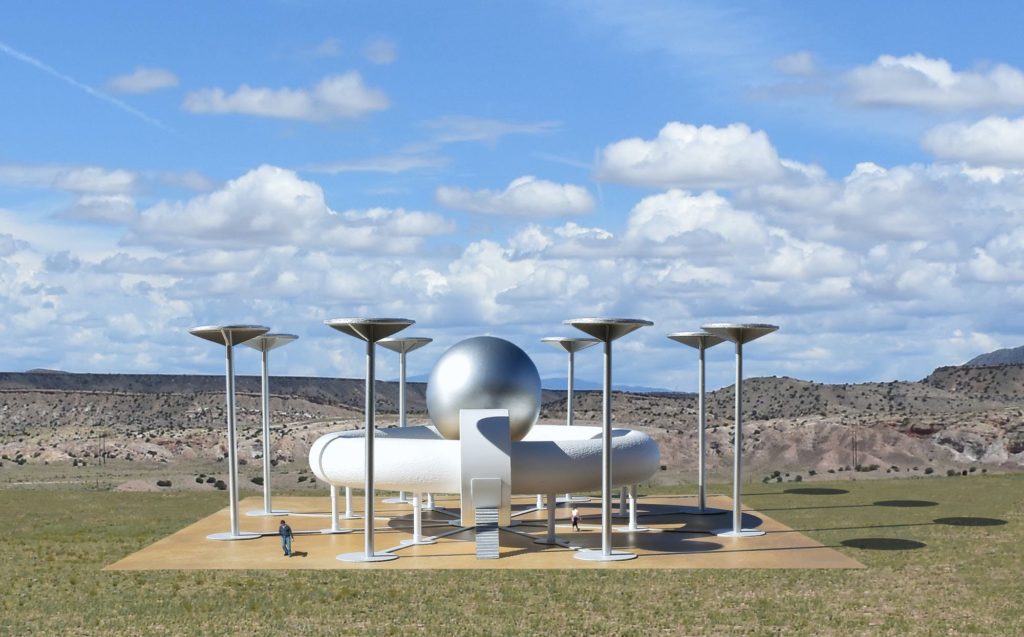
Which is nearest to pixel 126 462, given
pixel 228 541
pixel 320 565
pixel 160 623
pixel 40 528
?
pixel 40 528

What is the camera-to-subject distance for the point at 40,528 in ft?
133

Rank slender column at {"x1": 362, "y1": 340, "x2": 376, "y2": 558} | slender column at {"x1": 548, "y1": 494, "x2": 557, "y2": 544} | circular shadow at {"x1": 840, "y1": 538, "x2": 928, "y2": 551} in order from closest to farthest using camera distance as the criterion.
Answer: slender column at {"x1": 362, "y1": 340, "x2": 376, "y2": 558} < circular shadow at {"x1": 840, "y1": 538, "x2": 928, "y2": 551} < slender column at {"x1": 548, "y1": 494, "x2": 557, "y2": 544}

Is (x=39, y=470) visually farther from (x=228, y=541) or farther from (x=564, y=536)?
(x=564, y=536)

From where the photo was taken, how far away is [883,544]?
34625 millimetres

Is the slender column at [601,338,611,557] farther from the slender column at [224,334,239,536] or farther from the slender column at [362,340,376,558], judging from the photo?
the slender column at [224,334,239,536]

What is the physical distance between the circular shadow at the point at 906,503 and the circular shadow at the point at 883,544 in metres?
9.38

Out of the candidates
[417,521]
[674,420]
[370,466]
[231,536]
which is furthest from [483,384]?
[674,420]

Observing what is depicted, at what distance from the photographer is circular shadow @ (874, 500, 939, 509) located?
44656 millimetres

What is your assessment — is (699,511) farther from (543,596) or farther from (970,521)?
(543,596)

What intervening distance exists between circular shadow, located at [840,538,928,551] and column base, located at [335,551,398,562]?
13.3 metres

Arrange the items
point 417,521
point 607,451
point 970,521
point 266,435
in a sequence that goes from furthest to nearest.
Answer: point 266,435, point 970,521, point 417,521, point 607,451

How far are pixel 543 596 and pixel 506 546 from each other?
27.1 ft

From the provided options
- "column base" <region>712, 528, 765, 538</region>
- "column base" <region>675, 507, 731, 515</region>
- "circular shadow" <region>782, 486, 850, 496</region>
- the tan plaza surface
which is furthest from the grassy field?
"circular shadow" <region>782, 486, 850, 496</region>

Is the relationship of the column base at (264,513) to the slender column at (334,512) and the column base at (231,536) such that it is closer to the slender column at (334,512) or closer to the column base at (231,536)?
the slender column at (334,512)
